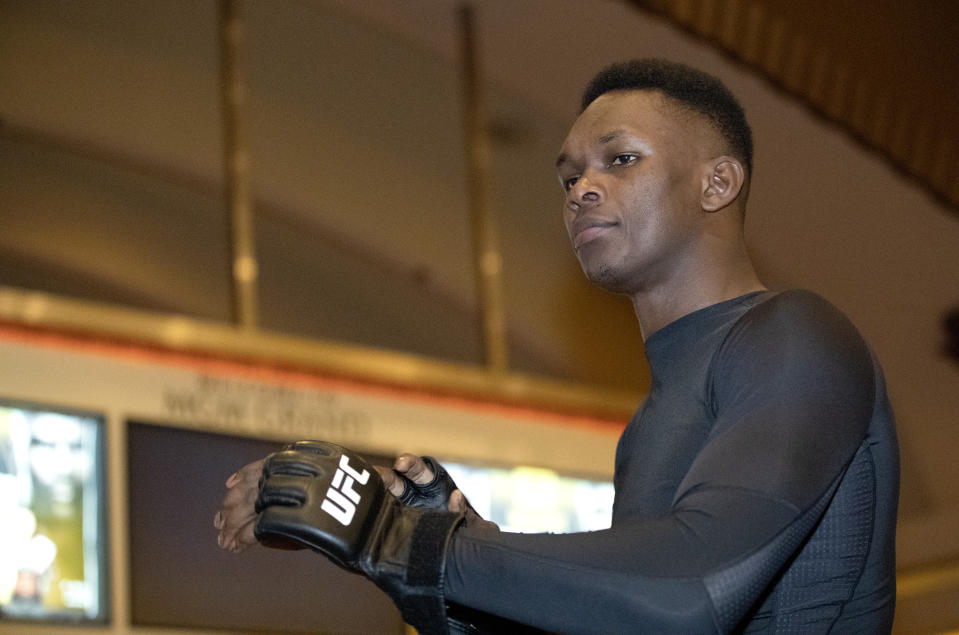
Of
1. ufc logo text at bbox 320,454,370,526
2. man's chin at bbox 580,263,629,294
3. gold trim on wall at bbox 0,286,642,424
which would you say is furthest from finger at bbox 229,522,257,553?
gold trim on wall at bbox 0,286,642,424

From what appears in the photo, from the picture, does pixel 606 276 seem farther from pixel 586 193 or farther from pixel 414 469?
pixel 414 469

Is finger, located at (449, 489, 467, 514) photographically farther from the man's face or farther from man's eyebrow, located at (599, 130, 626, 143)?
man's eyebrow, located at (599, 130, 626, 143)

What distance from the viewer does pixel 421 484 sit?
1433 millimetres

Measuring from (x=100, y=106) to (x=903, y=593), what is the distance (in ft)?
10.6

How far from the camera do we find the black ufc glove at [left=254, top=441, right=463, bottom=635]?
1114 millimetres

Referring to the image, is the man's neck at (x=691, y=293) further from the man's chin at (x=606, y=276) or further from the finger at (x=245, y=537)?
the finger at (x=245, y=537)

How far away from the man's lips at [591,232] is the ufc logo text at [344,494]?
43cm

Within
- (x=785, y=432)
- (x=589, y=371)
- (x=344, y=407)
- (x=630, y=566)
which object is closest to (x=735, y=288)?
(x=785, y=432)

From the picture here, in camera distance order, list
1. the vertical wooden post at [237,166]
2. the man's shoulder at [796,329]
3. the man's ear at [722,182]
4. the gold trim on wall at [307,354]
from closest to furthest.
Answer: the man's shoulder at [796,329] < the man's ear at [722,182] < the gold trim on wall at [307,354] < the vertical wooden post at [237,166]

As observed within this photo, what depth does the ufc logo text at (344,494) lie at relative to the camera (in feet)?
3.68

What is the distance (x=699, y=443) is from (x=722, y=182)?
0.36 meters

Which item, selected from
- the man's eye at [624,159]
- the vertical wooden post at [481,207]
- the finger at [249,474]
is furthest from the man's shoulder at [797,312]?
the vertical wooden post at [481,207]

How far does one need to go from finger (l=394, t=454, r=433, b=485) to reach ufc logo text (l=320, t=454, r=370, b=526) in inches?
9.7

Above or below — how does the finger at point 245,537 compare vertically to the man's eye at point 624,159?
below
